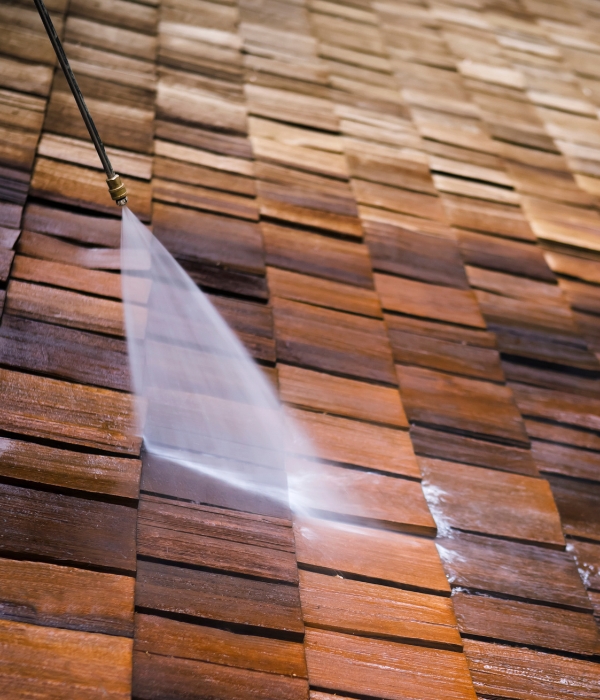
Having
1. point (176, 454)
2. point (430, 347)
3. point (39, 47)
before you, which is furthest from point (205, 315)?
point (39, 47)

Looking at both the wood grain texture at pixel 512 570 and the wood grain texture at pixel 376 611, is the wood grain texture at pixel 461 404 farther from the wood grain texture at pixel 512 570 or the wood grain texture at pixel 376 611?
the wood grain texture at pixel 376 611

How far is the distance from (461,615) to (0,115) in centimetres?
159

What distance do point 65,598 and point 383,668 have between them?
518 mm

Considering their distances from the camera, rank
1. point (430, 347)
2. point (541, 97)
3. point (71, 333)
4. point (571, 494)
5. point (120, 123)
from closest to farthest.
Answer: point (71, 333) < point (571, 494) < point (430, 347) < point (120, 123) < point (541, 97)

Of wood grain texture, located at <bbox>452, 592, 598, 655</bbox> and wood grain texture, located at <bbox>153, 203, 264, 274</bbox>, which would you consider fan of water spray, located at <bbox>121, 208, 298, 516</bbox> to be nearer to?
wood grain texture, located at <bbox>153, 203, 264, 274</bbox>

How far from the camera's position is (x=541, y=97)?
3043 millimetres

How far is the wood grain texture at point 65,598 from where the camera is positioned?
41.6 inches

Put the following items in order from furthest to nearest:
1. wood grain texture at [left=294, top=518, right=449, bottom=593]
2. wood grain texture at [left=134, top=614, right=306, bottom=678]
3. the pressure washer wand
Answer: the pressure washer wand, wood grain texture at [left=294, top=518, right=449, bottom=593], wood grain texture at [left=134, top=614, right=306, bottom=678]

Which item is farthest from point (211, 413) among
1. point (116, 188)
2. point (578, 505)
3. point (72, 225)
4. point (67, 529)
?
point (578, 505)

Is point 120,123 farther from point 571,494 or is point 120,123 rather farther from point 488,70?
point 488,70

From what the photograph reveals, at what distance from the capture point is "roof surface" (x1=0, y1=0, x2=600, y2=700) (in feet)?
3.83

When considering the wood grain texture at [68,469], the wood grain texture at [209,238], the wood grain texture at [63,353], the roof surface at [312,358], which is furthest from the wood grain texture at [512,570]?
the wood grain texture at [209,238]

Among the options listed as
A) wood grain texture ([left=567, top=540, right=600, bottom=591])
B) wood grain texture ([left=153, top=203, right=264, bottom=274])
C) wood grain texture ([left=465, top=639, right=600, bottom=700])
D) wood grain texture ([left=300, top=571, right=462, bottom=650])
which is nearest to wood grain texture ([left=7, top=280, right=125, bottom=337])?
wood grain texture ([left=153, top=203, right=264, bottom=274])

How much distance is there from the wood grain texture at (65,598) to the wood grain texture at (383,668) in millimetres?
310
